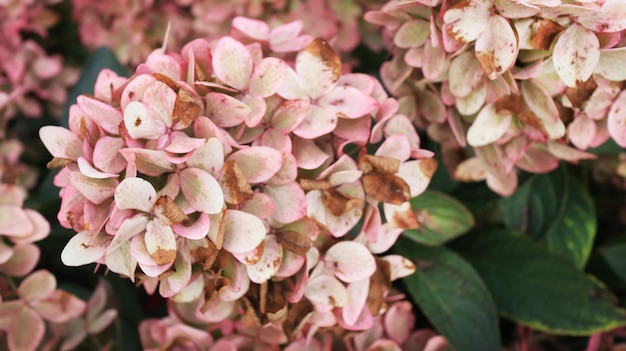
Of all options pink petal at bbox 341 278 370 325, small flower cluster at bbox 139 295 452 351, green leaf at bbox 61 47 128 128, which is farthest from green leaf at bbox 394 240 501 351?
green leaf at bbox 61 47 128 128

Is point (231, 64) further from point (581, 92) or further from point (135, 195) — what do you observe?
point (581, 92)

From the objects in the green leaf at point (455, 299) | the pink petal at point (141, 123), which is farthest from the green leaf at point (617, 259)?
the pink petal at point (141, 123)

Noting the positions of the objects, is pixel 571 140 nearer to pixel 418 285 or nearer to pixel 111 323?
pixel 418 285

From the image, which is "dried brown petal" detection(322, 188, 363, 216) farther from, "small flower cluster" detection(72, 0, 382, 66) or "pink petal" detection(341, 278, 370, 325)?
"small flower cluster" detection(72, 0, 382, 66)

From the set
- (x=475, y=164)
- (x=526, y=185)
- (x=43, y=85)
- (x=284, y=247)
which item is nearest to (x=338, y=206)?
(x=284, y=247)

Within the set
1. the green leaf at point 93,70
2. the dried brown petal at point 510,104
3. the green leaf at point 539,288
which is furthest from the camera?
the green leaf at point 93,70

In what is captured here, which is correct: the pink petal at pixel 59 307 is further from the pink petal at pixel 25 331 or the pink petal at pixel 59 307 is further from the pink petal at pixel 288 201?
the pink petal at pixel 288 201
